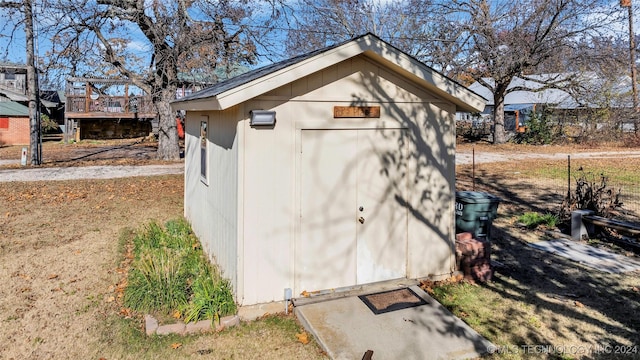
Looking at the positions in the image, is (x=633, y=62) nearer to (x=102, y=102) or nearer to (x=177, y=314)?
(x=177, y=314)

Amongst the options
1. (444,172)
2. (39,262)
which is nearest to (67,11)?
(39,262)

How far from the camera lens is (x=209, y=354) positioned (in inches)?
160

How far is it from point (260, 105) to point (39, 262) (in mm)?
4545

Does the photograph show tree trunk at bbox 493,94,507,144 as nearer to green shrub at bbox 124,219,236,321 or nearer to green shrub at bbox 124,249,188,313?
green shrub at bbox 124,219,236,321

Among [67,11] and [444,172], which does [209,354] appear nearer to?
[444,172]

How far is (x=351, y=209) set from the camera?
529 centimetres

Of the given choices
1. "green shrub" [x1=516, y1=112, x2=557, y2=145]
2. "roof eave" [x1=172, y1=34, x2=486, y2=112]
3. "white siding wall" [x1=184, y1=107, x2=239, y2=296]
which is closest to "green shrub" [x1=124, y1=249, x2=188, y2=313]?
"white siding wall" [x1=184, y1=107, x2=239, y2=296]

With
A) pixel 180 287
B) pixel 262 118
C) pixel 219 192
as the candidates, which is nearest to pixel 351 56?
pixel 262 118

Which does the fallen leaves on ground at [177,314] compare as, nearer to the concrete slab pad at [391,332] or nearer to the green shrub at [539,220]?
the concrete slab pad at [391,332]

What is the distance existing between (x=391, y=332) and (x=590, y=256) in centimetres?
437

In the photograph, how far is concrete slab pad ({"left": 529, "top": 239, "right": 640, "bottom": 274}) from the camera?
6316mm

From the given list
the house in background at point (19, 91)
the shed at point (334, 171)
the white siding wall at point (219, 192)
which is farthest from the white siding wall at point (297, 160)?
the house in background at point (19, 91)

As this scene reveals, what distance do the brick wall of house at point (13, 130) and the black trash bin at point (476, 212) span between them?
29.5 meters

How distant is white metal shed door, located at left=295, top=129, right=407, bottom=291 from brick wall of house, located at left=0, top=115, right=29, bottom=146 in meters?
29.0
